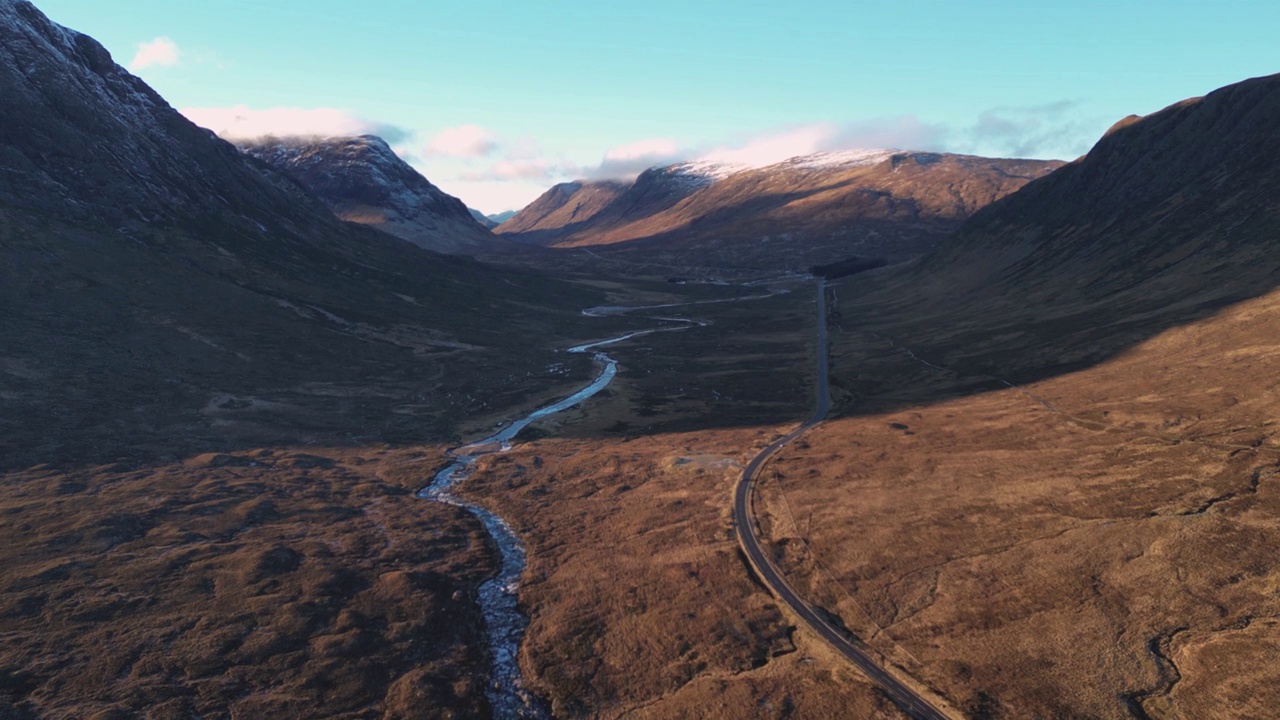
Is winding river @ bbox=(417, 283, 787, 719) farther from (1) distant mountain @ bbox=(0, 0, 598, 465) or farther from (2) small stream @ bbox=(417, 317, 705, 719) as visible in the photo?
(1) distant mountain @ bbox=(0, 0, 598, 465)

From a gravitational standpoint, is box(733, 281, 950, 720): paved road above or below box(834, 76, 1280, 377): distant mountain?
below

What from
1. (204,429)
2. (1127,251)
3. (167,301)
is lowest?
(204,429)

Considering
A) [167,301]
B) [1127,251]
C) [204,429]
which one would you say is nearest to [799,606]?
[204,429]

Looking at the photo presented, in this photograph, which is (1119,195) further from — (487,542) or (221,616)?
(221,616)

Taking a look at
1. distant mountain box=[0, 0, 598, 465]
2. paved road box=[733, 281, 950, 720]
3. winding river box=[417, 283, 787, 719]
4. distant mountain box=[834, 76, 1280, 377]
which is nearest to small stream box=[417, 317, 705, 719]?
winding river box=[417, 283, 787, 719]

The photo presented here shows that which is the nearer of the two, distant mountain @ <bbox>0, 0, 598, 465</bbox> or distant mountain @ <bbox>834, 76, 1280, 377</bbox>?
distant mountain @ <bbox>0, 0, 598, 465</bbox>

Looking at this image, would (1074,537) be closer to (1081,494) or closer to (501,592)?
(1081,494)

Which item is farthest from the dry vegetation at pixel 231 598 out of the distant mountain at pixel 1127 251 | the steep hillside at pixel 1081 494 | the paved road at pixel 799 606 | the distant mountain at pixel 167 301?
the distant mountain at pixel 1127 251
